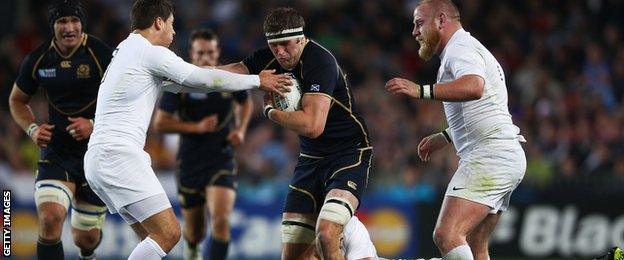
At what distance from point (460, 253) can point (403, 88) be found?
1.42 m

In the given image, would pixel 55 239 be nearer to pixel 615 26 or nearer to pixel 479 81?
pixel 479 81

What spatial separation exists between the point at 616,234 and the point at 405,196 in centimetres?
319

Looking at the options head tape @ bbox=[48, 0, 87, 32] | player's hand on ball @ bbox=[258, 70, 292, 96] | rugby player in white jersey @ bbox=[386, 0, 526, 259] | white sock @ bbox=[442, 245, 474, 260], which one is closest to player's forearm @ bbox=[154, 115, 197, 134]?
head tape @ bbox=[48, 0, 87, 32]

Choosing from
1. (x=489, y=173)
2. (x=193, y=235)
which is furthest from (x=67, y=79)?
(x=489, y=173)

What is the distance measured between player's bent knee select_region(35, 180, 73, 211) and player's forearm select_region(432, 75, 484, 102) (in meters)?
3.72

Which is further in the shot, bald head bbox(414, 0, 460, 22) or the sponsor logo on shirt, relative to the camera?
the sponsor logo on shirt

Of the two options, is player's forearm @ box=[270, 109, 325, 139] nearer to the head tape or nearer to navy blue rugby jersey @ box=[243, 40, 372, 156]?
navy blue rugby jersey @ box=[243, 40, 372, 156]

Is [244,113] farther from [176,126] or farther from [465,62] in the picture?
[465,62]

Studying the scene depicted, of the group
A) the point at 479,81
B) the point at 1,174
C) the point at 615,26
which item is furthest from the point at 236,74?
the point at 615,26

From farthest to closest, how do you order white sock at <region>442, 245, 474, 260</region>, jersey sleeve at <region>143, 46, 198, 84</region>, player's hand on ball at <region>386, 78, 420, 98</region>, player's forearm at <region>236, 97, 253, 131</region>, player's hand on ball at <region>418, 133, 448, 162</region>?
player's forearm at <region>236, 97, 253, 131</region>, player's hand on ball at <region>418, 133, 448, 162</region>, white sock at <region>442, 245, 474, 260</region>, jersey sleeve at <region>143, 46, 198, 84</region>, player's hand on ball at <region>386, 78, 420, 98</region>

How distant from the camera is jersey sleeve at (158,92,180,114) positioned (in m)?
11.8

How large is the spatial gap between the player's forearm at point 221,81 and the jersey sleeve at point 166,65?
0.08m

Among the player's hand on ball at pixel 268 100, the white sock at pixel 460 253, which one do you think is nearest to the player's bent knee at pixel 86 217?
the player's hand on ball at pixel 268 100

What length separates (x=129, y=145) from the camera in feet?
27.3
